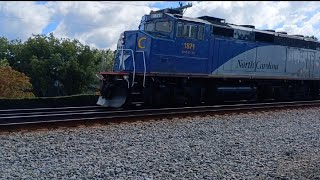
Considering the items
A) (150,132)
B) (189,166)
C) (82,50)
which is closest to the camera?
(189,166)

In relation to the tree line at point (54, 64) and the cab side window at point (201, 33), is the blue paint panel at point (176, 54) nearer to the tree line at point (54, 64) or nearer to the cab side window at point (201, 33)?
the cab side window at point (201, 33)

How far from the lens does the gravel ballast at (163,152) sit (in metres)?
6.52

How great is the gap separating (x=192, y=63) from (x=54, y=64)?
4290 cm

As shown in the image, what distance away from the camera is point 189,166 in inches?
275

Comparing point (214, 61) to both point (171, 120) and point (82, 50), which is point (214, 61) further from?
point (82, 50)

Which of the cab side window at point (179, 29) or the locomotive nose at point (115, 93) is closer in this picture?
the locomotive nose at point (115, 93)

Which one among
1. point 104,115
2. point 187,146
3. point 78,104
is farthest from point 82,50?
point 187,146

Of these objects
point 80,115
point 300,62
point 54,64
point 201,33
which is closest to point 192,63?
point 201,33

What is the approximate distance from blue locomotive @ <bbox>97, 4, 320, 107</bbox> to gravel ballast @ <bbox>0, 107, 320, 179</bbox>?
3138 mm

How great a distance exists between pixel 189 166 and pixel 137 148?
4.73ft

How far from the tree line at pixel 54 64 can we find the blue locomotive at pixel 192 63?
1170 inches

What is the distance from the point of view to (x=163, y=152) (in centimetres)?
785

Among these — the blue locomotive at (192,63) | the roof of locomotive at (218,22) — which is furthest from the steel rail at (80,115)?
the roof of locomotive at (218,22)

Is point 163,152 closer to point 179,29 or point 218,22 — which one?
point 179,29
